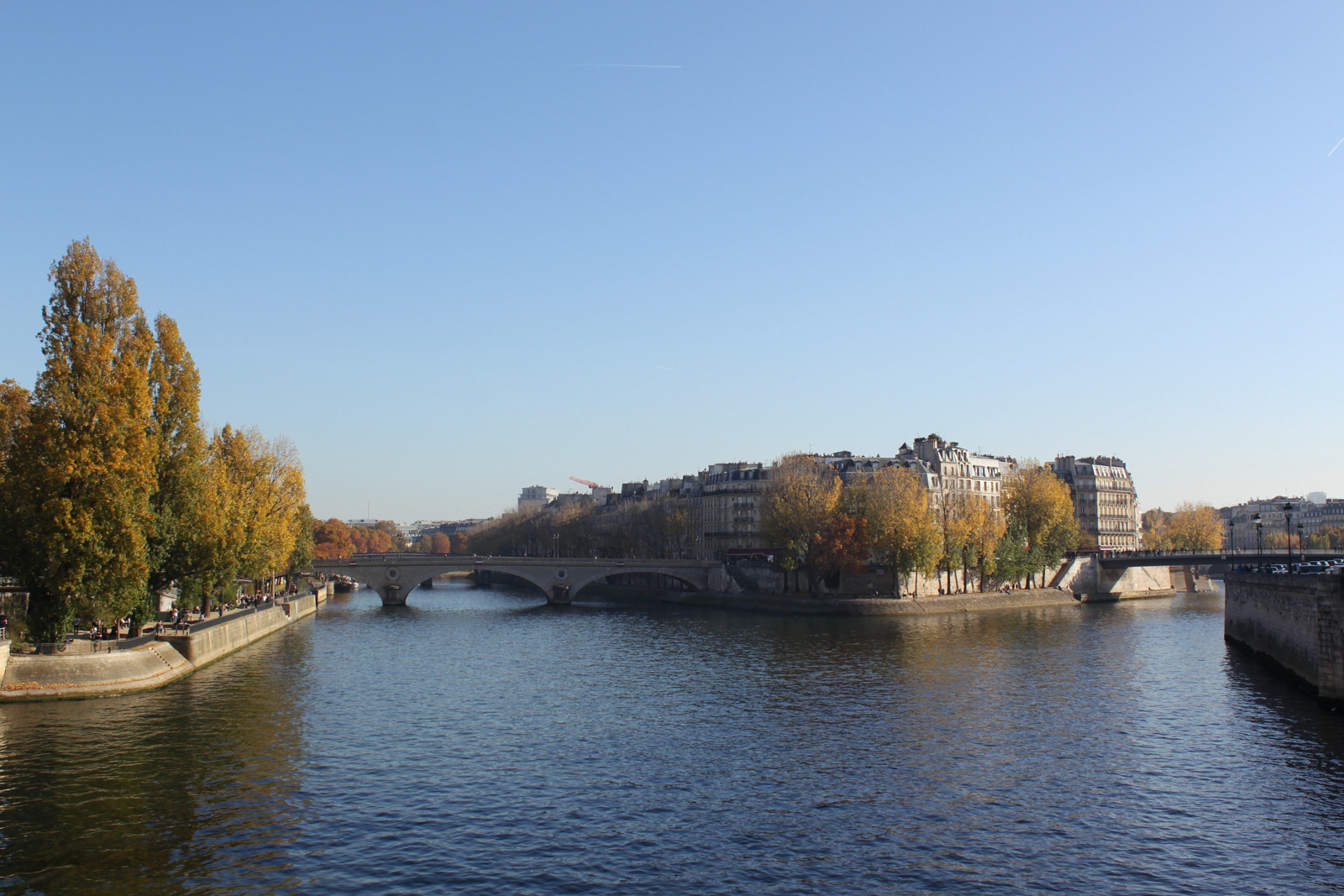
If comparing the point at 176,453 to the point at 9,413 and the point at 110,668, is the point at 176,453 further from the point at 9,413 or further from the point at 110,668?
the point at 110,668

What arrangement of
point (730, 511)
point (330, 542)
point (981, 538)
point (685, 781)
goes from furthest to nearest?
point (330, 542)
point (730, 511)
point (981, 538)
point (685, 781)

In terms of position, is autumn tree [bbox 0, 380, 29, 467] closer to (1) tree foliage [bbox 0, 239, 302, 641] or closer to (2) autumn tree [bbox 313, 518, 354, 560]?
(1) tree foliage [bbox 0, 239, 302, 641]

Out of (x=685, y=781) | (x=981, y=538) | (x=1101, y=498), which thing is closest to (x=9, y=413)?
(x=685, y=781)

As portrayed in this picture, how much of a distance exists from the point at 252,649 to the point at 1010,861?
56753mm

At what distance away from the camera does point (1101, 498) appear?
173750 millimetres

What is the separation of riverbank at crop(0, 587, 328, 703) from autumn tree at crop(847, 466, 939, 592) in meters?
61.1

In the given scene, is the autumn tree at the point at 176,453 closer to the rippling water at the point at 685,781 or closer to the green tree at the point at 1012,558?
the rippling water at the point at 685,781

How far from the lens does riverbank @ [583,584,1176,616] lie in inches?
3666

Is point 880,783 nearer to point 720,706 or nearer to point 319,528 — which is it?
point 720,706

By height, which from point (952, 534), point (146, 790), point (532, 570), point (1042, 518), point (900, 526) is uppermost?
point (1042, 518)

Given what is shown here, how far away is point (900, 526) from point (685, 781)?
6901 cm

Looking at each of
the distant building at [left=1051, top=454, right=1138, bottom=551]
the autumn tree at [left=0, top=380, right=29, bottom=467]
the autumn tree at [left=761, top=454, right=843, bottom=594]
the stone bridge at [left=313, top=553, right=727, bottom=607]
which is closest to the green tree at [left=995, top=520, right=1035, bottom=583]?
the autumn tree at [left=761, top=454, right=843, bottom=594]

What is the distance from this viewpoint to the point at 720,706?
4541cm

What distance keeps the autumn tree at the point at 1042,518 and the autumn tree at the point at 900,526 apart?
1877 cm
